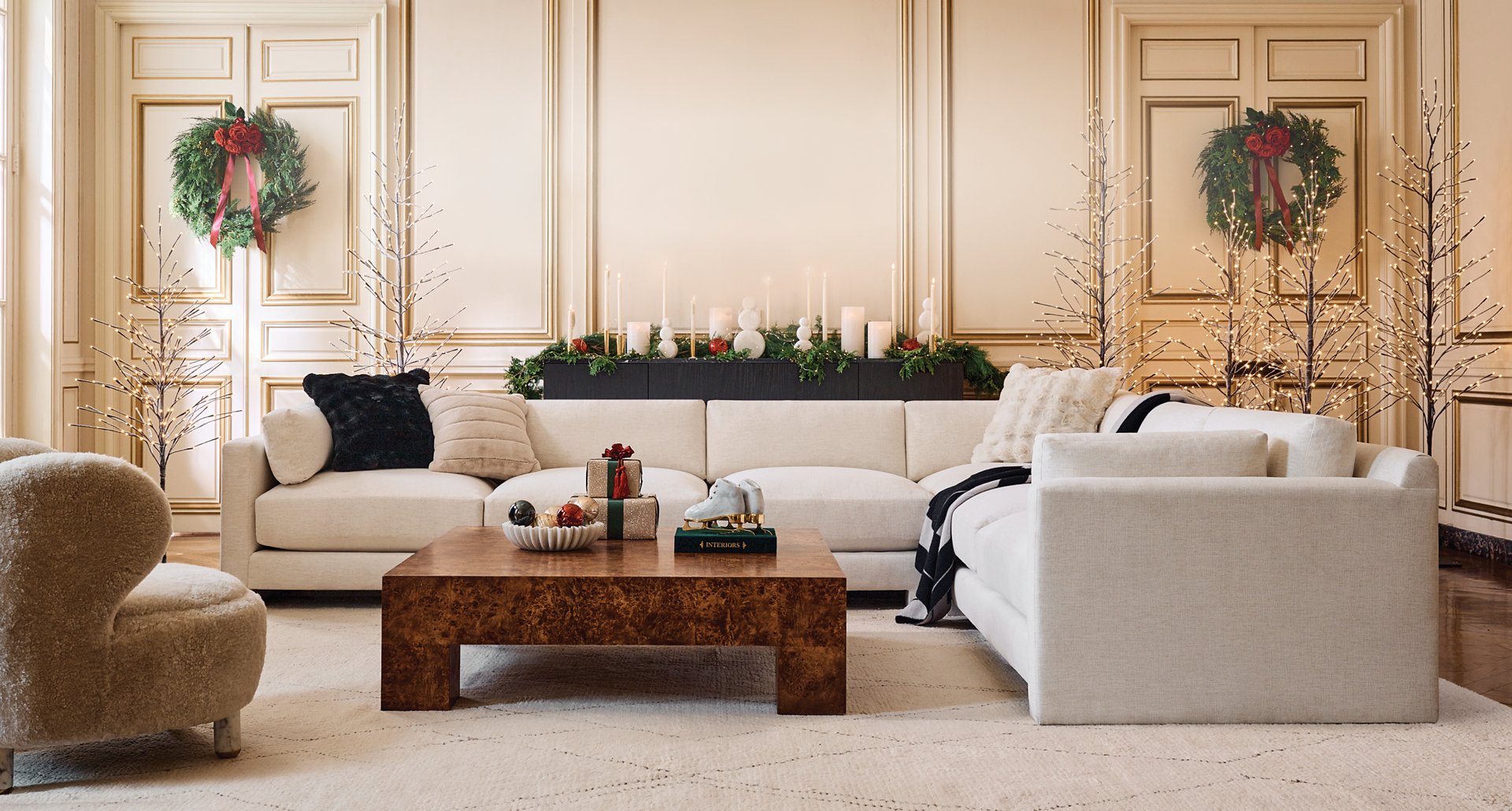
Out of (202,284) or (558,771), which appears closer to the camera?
(558,771)

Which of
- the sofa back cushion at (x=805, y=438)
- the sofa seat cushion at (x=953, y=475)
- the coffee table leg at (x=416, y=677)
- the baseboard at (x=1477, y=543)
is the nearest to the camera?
the coffee table leg at (x=416, y=677)

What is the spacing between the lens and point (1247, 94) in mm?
5559

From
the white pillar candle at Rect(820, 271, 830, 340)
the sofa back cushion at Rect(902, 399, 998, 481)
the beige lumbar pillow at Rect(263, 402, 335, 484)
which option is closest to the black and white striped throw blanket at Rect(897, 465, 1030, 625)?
the sofa back cushion at Rect(902, 399, 998, 481)

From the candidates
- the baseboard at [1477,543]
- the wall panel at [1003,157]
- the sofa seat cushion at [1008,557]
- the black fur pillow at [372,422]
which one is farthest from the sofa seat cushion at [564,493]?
the baseboard at [1477,543]

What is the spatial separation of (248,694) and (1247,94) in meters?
5.38

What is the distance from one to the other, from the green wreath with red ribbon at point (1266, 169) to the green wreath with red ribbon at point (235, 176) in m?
4.61

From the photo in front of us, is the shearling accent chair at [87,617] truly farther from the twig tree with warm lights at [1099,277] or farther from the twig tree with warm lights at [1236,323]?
the twig tree with warm lights at [1236,323]

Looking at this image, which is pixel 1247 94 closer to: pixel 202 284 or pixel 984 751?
pixel 984 751

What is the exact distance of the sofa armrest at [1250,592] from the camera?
229 centimetres

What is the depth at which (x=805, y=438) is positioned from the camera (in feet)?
14.0

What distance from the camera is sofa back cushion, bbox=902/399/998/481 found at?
168 inches

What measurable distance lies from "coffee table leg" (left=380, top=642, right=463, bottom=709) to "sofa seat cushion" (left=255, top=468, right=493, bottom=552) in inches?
45.0

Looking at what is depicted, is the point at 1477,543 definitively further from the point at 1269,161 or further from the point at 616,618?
the point at 616,618

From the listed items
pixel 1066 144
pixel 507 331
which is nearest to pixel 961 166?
pixel 1066 144
